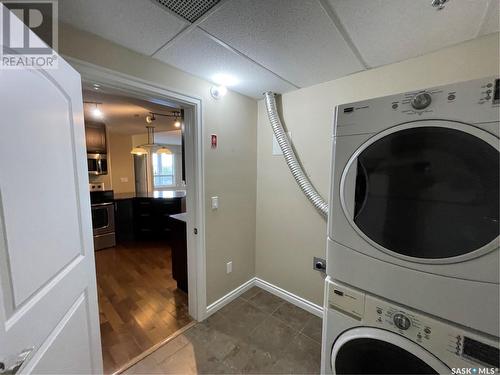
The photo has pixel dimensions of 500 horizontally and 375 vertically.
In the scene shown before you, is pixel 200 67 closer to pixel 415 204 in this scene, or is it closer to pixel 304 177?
pixel 304 177

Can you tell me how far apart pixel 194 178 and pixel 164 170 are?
19.7ft

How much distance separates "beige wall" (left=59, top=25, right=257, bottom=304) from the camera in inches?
62.7

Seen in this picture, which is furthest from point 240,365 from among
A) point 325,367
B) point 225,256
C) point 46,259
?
point 46,259

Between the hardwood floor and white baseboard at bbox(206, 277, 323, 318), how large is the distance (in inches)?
11.7

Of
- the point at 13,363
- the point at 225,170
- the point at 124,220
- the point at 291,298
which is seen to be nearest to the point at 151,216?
the point at 124,220

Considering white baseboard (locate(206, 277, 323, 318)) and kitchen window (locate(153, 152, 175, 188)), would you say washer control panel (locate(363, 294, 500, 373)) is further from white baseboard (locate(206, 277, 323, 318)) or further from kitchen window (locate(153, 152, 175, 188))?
kitchen window (locate(153, 152, 175, 188))

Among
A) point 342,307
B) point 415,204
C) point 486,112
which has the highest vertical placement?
point 486,112

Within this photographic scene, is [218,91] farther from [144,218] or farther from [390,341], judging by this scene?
[144,218]

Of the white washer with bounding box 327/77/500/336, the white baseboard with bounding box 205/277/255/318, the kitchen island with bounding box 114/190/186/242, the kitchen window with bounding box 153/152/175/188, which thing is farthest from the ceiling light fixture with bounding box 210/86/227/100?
the kitchen window with bounding box 153/152/175/188

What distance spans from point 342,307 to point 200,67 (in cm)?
179

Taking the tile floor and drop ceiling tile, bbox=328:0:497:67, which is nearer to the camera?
drop ceiling tile, bbox=328:0:497:67

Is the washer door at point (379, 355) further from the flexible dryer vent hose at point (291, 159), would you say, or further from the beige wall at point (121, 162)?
the beige wall at point (121, 162)

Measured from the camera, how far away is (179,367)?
1537mm

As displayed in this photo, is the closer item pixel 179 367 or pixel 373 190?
pixel 373 190
